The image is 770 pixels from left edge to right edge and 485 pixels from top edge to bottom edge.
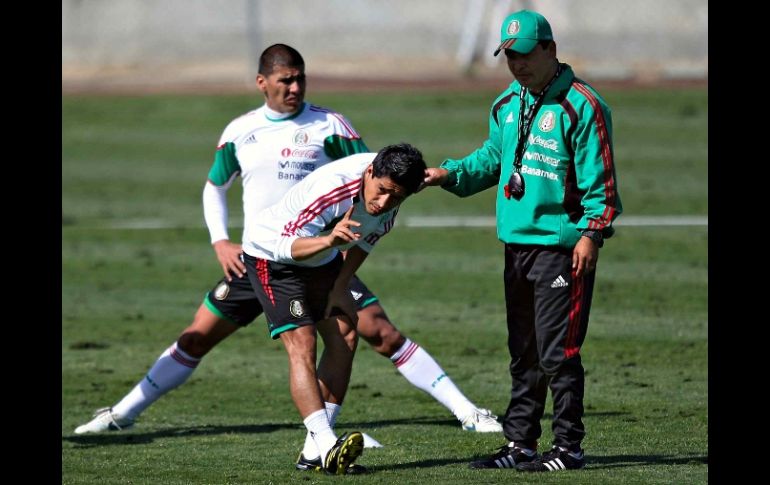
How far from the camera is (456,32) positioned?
1065 inches

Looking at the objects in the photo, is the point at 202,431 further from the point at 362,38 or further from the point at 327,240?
the point at 362,38

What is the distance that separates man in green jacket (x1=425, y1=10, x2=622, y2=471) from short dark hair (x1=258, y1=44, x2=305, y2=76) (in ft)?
4.63

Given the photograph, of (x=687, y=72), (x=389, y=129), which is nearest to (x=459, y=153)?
(x=389, y=129)

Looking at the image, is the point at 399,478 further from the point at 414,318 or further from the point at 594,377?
the point at 414,318

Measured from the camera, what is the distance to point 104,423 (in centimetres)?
819

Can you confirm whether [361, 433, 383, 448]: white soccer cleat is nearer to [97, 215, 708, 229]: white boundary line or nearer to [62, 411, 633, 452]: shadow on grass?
[62, 411, 633, 452]: shadow on grass

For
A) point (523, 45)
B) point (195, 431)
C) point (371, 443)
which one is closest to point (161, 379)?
point (195, 431)

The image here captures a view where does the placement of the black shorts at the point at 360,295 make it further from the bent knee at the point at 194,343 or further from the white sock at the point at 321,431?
the white sock at the point at 321,431

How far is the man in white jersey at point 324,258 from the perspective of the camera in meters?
6.11

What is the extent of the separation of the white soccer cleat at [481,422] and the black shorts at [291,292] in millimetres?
1513

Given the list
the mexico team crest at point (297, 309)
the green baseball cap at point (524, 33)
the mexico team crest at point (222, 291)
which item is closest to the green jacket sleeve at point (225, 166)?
the mexico team crest at point (222, 291)

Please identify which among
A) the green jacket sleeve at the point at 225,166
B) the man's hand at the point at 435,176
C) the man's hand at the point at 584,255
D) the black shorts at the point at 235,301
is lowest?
the black shorts at the point at 235,301

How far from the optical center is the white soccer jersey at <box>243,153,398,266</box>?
6328 millimetres

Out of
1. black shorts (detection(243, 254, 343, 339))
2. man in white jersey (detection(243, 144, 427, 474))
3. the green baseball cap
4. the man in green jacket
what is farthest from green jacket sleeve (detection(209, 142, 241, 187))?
the green baseball cap
